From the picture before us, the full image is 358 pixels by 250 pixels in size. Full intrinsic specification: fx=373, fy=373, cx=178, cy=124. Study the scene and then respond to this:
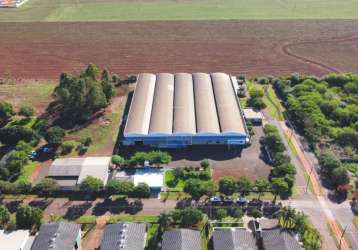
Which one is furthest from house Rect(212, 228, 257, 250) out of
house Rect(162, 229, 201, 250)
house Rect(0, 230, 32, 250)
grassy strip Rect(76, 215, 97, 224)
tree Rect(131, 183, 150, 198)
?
house Rect(0, 230, 32, 250)

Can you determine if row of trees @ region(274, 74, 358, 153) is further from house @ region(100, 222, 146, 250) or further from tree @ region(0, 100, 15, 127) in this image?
tree @ region(0, 100, 15, 127)

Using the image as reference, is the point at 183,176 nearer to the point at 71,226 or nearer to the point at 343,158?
the point at 71,226

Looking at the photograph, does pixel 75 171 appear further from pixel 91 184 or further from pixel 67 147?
pixel 67 147

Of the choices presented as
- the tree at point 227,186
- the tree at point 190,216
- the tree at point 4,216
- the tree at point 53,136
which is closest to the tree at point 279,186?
the tree at point 227,186

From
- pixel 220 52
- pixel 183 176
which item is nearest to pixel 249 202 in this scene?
pixel 183 176

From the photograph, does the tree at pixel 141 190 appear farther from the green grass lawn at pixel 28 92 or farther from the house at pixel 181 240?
the green grass lawn at pixel 28 92

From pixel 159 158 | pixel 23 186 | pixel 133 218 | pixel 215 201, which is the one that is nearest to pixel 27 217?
pixel 23 186

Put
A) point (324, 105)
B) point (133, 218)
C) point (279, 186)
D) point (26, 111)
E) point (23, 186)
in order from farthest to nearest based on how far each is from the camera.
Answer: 1. point (324, 105)
2. point (26, 111)
3. point (23, 186)
4. point (279, 186)
5. point (133, 218)
